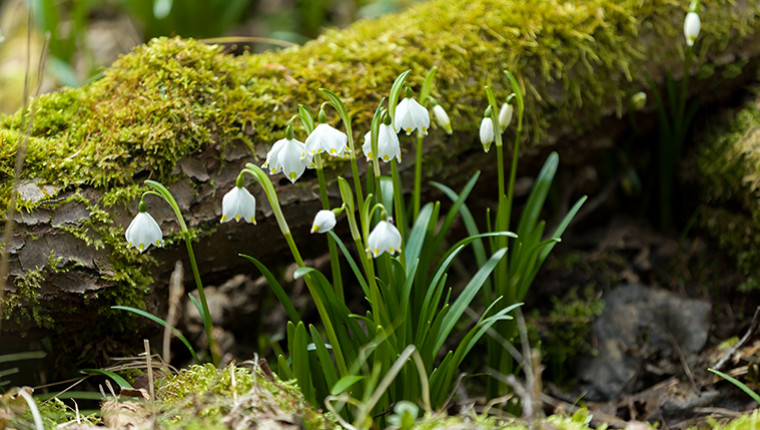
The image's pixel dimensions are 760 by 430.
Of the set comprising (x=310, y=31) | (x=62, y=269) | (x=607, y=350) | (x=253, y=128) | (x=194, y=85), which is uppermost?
(x=310, y=31)

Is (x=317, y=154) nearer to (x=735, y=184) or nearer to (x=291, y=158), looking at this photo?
(x=291, y=158)

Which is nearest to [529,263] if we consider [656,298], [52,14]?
[656,298]

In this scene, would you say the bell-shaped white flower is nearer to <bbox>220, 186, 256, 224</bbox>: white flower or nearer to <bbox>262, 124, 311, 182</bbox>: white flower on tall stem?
<bbox>220, 186, 256, 224</bbox>: white flower

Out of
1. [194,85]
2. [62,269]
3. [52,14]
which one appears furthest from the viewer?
[52,14]

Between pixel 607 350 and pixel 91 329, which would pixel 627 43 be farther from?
pixel 91 329

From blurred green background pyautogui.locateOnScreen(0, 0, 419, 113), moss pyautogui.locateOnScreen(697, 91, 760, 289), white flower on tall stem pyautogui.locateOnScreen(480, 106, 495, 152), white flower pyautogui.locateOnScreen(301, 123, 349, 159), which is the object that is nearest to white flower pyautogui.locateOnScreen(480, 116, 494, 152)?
white flower on tall stem pyautogui.locateOnScreen(480, 106, 495, 152)

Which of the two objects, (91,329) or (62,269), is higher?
(62,269)

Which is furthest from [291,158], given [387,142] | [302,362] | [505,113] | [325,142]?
[505,113]
